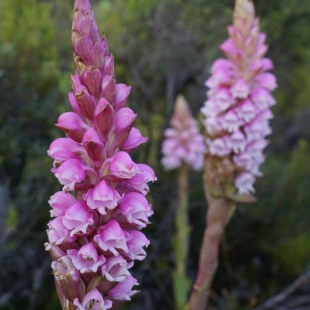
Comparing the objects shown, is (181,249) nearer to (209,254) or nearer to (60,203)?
(209,254)

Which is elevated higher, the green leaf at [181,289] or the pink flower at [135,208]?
the pink flower at [135,208]

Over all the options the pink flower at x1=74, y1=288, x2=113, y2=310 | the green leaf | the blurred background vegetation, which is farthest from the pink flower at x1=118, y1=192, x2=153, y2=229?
the blurred background vegetation

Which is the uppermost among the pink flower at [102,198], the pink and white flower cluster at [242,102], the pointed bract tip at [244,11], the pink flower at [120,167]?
the pointed bract tip at [244,11]

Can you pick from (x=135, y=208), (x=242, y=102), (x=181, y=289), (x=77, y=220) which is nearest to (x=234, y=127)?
(x=242, y=102)

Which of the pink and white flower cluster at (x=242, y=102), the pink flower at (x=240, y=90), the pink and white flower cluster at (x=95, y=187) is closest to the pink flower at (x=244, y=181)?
the pink and white flower cluster at (x=242, y=102)

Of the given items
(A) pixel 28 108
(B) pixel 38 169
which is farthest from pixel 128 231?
(A) pixel 28 108

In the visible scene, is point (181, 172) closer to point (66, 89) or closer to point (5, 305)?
point (66, 89)

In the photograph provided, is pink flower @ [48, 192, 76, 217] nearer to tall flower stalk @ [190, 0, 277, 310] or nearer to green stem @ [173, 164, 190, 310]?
tall flower stalk @ [190, 0, 277, 310]

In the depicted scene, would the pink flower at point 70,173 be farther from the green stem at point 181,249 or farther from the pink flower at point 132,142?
the green stem at point 181,249
